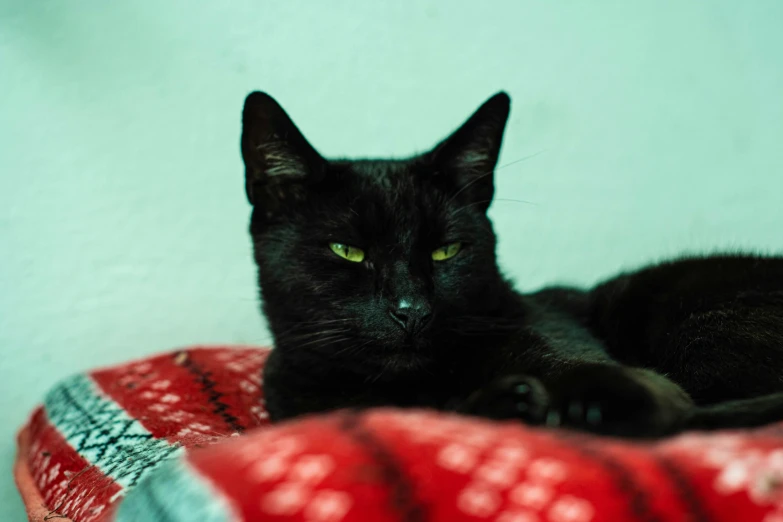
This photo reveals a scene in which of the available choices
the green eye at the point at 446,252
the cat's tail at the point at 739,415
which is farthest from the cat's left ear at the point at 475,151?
the cat's tail at the point at 739,415

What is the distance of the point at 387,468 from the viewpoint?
1.72 feet

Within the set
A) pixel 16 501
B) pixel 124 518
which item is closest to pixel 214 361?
pixel 16 501

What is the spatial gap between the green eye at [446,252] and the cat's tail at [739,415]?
518mm

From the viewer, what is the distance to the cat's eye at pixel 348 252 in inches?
44.8

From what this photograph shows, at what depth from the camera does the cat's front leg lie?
70 cm

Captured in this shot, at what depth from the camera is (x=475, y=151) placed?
127 centimetres

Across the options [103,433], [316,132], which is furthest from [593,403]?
[316,132]

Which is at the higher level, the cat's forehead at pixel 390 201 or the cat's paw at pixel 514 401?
the cat's forehead at pixel 390 201

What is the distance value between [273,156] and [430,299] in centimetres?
38

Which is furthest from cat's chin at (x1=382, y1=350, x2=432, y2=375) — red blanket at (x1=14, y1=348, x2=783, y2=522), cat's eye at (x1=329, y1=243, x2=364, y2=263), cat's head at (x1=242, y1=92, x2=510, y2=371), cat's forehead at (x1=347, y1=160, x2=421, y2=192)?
red blanket at (x1=14, y1=348, x2=783, y2=522)

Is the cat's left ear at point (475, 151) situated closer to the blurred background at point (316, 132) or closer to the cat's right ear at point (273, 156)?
the cat's right ear at point (273, 156)

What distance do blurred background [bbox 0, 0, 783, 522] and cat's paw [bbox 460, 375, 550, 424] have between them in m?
0.78

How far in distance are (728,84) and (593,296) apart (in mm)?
888

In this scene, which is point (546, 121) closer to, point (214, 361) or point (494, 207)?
point (494, 207)
